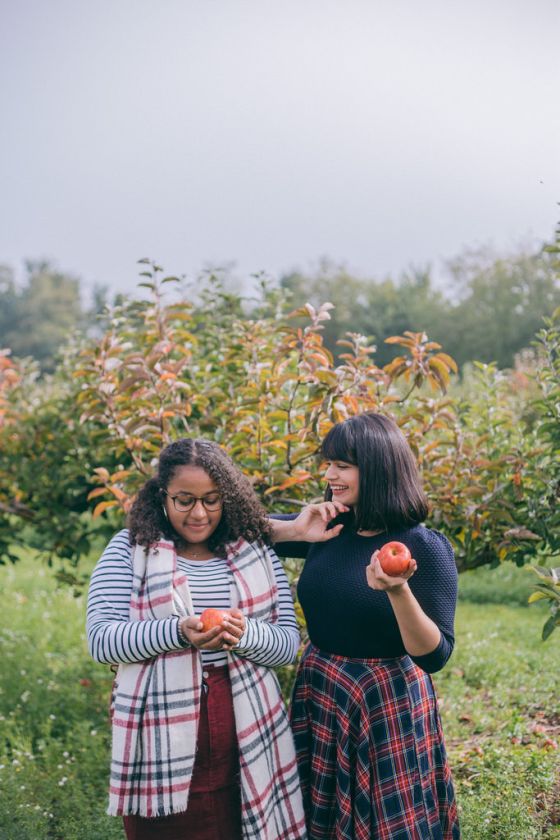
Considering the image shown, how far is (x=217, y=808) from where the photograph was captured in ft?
6.00

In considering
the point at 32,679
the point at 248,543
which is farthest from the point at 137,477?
the point at 32,679

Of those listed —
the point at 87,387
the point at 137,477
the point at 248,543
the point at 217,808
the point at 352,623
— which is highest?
the point at 87,387

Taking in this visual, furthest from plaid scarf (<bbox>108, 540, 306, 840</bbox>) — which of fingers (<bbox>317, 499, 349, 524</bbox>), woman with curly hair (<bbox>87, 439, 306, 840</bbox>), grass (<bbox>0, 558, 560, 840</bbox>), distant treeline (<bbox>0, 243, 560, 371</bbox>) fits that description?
distant treeline (<bbox>0, 243, 560, 371</bbox>)

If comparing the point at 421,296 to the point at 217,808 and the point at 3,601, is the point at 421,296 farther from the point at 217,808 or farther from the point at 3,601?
the point at 217,808

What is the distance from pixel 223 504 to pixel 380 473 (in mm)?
407

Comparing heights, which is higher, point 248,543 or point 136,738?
point 248,543

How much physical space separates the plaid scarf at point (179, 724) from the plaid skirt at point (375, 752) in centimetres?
9

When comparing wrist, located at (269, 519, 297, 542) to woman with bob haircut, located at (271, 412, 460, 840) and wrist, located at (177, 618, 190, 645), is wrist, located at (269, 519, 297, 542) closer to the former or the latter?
woman with bob haircut, located at (271, 412, 460, 840)

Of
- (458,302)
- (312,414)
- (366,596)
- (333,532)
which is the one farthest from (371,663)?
(458,302)

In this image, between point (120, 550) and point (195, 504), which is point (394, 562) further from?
→ point (120, 550)

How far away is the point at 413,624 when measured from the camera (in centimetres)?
162

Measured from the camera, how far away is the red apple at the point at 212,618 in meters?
1.64

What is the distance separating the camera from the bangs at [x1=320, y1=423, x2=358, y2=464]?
1884 mm

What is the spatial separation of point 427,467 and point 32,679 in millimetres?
2963
